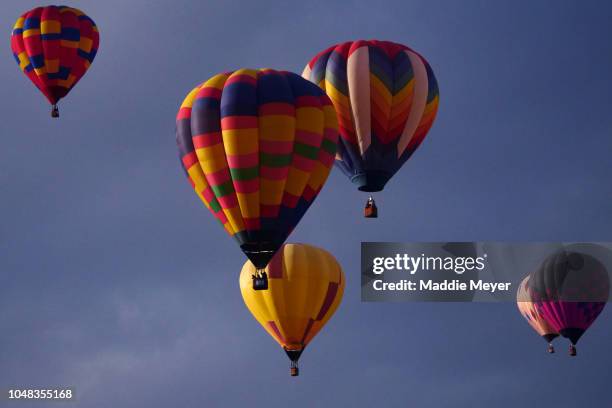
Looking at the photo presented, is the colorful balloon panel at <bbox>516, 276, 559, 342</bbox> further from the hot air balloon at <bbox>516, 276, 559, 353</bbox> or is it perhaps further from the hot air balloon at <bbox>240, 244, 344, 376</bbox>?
the hot air balloon at <bbox>240, 244, 344, 376</bbox>

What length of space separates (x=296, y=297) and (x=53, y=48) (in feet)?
40.0

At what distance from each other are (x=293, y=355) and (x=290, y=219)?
953cm

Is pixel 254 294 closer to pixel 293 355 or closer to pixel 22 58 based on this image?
pixel 293 355

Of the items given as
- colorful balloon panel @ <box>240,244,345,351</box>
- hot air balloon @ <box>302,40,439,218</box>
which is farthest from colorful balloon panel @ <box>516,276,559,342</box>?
hot air balloon @ <box>302,40,439,218</box>

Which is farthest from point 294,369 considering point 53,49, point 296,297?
point 53,49

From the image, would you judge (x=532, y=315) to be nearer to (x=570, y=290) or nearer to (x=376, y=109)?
(x=570, y=290)

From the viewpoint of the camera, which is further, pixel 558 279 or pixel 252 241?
pixel 558 279

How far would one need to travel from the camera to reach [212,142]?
141ft

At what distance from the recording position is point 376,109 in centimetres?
4759

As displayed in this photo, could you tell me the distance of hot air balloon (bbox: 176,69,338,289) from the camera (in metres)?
42.9

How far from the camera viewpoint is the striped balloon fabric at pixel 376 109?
47594 millimetres

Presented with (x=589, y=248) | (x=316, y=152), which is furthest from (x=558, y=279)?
(x=316, y=152)

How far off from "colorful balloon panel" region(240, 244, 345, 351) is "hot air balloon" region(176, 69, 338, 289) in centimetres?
Answer: 791

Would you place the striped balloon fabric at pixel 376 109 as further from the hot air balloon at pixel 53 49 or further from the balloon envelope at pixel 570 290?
the hot air balloon at pixel 53 49
